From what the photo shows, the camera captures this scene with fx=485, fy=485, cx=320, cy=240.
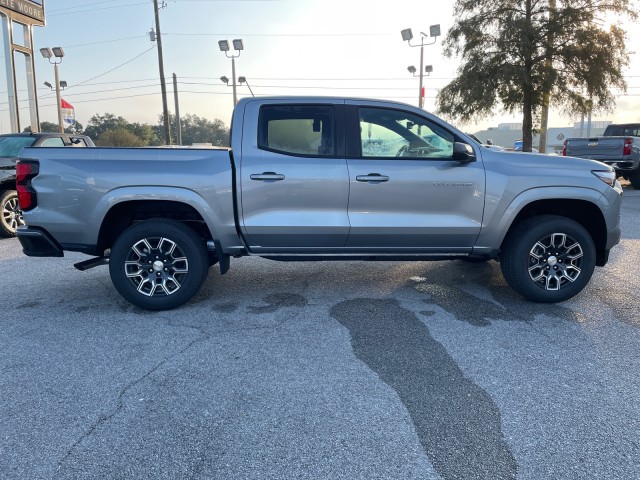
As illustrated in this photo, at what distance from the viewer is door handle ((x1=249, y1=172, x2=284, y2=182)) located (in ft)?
14.6

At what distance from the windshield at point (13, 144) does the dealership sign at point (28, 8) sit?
1210 centimetres

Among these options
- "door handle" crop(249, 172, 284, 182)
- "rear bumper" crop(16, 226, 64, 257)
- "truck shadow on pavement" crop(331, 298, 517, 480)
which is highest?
"door handle" crop(249, 172, 284, 182)

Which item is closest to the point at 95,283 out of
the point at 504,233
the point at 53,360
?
the point at 53,360

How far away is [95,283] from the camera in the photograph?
574cm

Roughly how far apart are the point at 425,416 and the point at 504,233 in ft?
8.05

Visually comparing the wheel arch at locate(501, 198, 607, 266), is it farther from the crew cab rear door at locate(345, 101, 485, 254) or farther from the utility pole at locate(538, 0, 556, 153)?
the utility pole at locate(538, 0, 556, 153)

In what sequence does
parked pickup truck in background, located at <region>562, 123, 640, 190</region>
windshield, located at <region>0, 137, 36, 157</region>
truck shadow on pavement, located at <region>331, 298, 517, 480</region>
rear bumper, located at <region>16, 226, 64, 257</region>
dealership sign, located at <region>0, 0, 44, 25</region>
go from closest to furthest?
truck shadow on pavement, located at <region>331, 298, 517, 480</region> < rear bumper, located at <region>16, 226, 64, 257</region> < windshield, located at <region>0, 137, 36, 157</region> < parked pickup truck in background, located at <region>562, 123, 640, 190</region> < dealership sign, located at <region>0, 0, 44, 25</region>

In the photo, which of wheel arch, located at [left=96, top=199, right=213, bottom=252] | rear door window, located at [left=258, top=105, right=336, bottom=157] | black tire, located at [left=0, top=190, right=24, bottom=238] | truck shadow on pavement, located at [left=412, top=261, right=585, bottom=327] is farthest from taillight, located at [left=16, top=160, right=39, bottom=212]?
black tire, located at [left=0, top=190, right=24, bottom=238]

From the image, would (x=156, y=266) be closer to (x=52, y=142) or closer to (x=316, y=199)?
(x=316, y=199)

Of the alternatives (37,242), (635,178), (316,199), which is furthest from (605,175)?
(635,178)

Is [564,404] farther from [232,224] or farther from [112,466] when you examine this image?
[232,224]

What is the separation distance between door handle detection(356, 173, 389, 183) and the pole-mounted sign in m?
18.6

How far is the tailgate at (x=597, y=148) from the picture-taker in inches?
563

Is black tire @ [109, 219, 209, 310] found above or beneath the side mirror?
beneath
